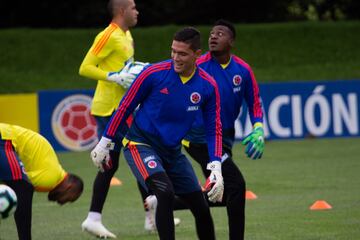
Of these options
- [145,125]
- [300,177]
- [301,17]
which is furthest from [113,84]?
[301,17]

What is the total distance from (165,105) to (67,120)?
440 inches

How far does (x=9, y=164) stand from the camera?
7.68m

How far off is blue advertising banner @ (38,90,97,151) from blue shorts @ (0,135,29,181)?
11120 millimetres

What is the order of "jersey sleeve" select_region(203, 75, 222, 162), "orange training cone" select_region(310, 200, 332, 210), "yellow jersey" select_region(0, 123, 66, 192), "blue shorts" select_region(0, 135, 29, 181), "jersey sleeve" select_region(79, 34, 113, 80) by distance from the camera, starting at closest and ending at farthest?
"blue shorts" select_region(0, 135, 29, 181) → "yellow jersey" select_region(0, 123, 66, 192) → "jersey sleeve" select_region(203, 75, 222, 162) → "jersey sleeve" select_region(79, 34, 113, 80) → "orange training cone" select_region(310, 200, 332, 210)

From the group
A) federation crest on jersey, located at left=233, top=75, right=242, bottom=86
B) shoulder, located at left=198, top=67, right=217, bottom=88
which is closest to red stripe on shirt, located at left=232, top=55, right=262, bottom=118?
federation crest on jersey, located at left=233, top=75, right=242, bottom=86

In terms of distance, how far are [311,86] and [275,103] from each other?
0.86 meters

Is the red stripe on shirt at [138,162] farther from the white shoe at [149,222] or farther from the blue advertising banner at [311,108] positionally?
the blue advertising banner at [311,108]

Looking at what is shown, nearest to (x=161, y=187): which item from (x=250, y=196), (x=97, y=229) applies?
(x=97, y=229)

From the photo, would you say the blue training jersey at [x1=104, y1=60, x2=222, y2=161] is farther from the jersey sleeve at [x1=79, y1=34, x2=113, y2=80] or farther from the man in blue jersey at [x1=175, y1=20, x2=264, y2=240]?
the jersey sleeve at [x1=79, y1=34, x2=113, y2=80]

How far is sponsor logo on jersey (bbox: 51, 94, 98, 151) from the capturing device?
62.1 feet

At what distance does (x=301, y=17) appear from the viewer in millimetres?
31609

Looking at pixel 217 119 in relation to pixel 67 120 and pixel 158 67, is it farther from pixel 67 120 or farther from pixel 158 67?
pixel 67 120

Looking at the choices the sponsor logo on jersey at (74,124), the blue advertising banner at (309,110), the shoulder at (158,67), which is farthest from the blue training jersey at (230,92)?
the blue advertising banner at (309,110)

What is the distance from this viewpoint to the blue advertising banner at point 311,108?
20297 mm
